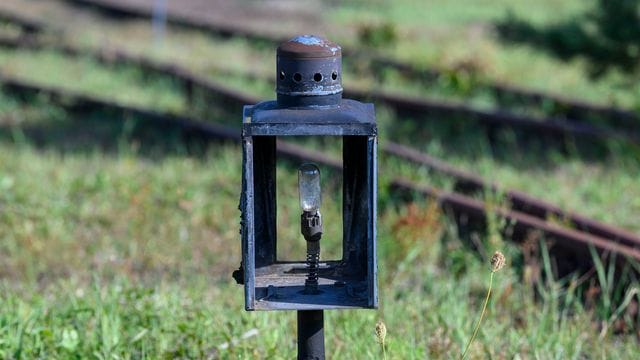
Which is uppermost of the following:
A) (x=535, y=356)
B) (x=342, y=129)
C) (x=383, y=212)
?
(x=342, y=129)

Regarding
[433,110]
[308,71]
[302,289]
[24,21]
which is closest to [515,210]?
[433,110]

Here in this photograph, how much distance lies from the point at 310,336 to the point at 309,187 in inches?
19.3

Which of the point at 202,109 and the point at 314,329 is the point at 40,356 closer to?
the point at 314,329

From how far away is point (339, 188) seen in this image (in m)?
A: 7.02

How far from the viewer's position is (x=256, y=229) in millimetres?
3945

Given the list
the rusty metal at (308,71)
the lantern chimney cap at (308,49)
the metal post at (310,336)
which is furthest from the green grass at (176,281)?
the lantern chimney cap at (308,49)

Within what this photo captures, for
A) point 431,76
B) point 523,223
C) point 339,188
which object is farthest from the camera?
point 431,76

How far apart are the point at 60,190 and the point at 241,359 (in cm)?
319

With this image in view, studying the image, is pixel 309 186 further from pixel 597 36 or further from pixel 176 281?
pixel 597 36

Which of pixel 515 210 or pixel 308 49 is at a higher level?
pixel 308 49

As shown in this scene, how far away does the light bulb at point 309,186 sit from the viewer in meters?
3.58

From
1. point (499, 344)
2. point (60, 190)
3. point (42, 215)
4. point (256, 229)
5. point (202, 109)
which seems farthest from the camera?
point (202, 109)

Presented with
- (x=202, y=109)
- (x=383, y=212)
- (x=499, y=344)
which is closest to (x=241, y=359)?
(x=499, y=344)

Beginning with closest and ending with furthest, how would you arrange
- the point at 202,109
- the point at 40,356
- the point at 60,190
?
the point at 40,356 < the point at 60,190 < the point at 202,109
